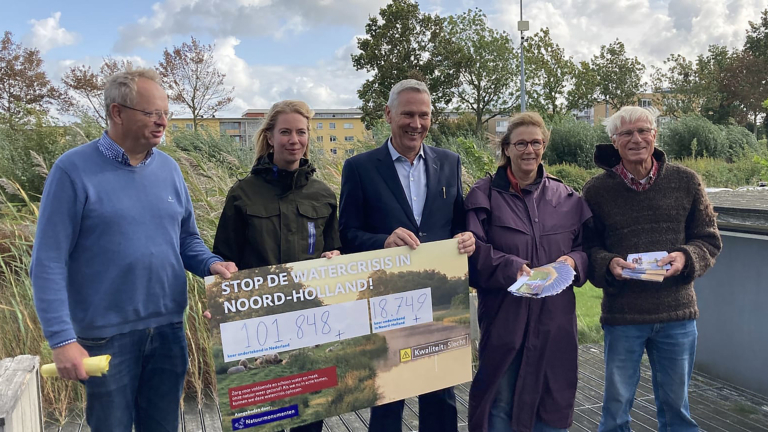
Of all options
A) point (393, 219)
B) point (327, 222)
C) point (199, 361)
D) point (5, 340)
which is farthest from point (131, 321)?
point (5, 340)

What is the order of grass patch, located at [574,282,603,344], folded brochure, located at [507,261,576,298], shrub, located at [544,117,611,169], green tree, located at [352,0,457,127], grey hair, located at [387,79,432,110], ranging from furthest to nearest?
green tree, located at [352,0,457,127] → shrub, located at [544,117,611,169] → grass patch, located at [574,282,603,344] → grey hair, located at [387,79,432,110] → folded brochure, located at [507,261,576,298]

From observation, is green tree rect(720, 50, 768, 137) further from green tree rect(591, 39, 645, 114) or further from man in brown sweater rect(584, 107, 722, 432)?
man in brown sweater rect(584, 107, 722, 432)

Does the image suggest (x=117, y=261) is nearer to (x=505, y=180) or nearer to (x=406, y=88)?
(x=406, y=88)

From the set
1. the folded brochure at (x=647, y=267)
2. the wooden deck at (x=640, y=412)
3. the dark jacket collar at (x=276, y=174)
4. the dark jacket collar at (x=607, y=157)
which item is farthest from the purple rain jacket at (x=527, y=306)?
the wooden deck at (x=640, y=412)

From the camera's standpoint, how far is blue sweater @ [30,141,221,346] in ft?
6.65

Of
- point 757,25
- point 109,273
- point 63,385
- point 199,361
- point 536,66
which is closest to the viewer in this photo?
point 109,273

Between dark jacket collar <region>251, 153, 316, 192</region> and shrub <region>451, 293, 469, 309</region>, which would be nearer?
dark jacket collar <region>251, 153, 316, 192</region>

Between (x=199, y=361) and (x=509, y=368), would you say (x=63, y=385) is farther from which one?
(x=509, y=368)

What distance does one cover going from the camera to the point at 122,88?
2168 mm

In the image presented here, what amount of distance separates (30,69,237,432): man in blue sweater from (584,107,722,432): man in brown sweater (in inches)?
79.5

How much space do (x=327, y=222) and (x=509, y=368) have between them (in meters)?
1.24

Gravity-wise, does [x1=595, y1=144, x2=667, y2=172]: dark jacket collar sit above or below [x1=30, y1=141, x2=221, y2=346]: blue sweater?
above

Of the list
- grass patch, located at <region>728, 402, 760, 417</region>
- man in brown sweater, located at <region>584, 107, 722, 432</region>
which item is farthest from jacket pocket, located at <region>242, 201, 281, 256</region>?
grass patch, located at <region>728, 402, 760, 417</region>

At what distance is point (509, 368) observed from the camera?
2807 millimetres
